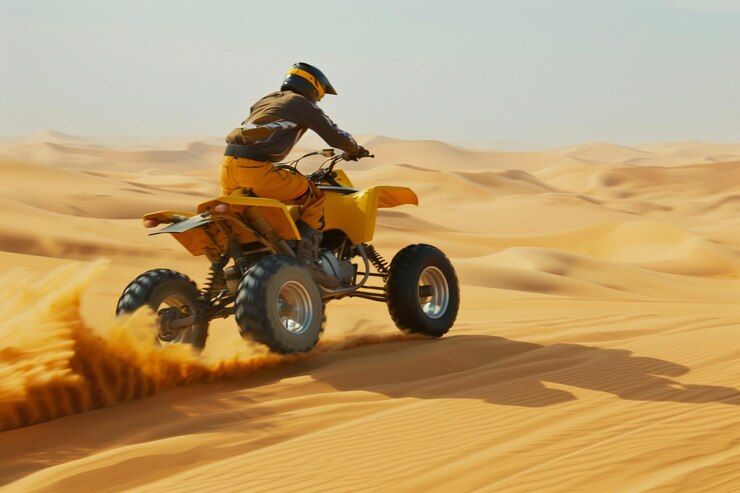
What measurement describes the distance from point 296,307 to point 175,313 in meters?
0.84

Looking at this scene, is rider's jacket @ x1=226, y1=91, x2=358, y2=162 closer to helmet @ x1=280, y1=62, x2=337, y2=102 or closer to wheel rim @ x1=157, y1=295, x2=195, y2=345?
helmet @ x1=280, y1=62, x2=337, y2=102

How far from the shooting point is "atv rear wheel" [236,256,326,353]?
623 cm

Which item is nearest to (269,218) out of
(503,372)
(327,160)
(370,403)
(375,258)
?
(327,160)

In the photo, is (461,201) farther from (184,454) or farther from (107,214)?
(184,454)

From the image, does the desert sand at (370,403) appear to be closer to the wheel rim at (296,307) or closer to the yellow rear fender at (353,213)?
the wheel rim at (296,307)

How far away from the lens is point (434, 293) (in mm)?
8164

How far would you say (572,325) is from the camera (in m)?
9.12

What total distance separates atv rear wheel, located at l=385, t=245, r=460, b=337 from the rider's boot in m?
0.63

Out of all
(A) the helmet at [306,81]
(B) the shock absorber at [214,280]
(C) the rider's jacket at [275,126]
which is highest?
(A) the helmet at [306,81]

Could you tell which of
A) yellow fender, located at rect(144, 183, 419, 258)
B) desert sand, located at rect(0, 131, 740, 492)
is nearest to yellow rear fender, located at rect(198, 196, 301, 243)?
yellow fender, located at rect(144, 183, 419, 258)

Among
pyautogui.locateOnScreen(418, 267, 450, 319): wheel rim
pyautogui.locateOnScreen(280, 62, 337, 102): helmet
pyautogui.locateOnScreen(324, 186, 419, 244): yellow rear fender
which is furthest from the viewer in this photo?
pyautogui.locateOnScreen(418, 267, 450, 319): wheel rim

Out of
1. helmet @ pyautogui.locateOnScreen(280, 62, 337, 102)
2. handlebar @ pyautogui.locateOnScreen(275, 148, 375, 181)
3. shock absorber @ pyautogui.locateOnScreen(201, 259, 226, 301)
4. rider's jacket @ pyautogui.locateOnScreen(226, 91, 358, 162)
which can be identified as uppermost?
helmet @ pyautogui.locateOnScreen(280, 62, 337, 102)

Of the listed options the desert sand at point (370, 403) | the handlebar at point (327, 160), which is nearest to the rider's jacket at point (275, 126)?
the handlebar at point (327, 160)

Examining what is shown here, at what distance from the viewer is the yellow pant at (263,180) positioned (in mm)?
6695
